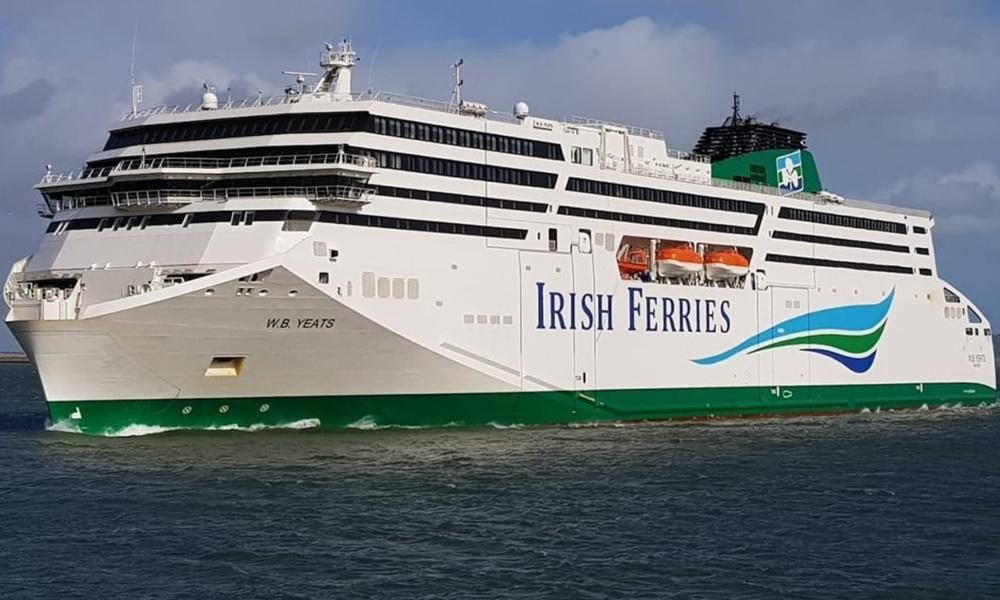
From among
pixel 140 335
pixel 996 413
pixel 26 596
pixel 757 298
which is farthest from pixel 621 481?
pixel 996 413

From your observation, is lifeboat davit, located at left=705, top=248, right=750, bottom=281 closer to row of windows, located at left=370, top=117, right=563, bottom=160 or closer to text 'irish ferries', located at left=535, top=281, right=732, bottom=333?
text 'irish ferries', located at left=535, top=281, right=732, bottom=333

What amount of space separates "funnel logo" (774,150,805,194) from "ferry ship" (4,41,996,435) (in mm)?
3229

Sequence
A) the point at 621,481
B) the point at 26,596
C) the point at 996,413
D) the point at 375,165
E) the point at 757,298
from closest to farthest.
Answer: the point at 26,596 → the point at 621,481 → the point at 375,165 → the point at 757,298 → the point at 996,413

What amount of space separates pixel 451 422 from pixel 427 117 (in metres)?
9.08

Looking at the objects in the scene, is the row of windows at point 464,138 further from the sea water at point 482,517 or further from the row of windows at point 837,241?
the row of windows at point 837,241

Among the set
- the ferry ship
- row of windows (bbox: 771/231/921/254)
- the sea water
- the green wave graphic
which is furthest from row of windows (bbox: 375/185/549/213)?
row of windows (bbox: 771/231/921/254)

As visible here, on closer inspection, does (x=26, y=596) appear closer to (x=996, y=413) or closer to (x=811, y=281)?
(x=811, y=281)

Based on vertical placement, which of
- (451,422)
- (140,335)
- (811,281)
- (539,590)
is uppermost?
(811,281)

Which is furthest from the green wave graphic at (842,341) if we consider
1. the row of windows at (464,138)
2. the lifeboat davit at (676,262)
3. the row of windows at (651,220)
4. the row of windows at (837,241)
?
the row of windows at (464,138)

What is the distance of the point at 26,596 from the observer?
58.4ft

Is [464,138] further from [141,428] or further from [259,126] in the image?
[141,428]

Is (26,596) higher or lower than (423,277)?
lower

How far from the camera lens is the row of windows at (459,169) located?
34312mm

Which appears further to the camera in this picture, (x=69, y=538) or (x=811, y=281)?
(x=811, y=281)
